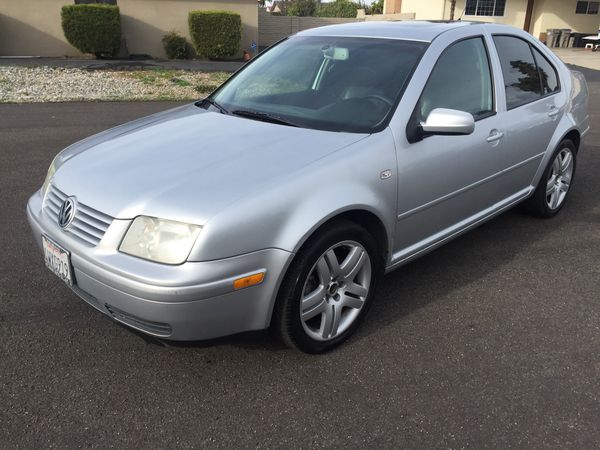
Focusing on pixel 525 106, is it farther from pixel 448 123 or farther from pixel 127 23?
pixel 127 23

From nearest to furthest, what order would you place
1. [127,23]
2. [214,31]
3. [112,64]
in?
[112,64]
[127,23]
[214,31]

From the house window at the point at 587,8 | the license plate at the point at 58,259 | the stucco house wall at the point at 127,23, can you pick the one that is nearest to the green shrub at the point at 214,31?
the stucco house wall at the point at 127,23

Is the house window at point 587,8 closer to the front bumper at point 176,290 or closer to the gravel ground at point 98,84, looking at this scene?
the gravel ground at point 98,84

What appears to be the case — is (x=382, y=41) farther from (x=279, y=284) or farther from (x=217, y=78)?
(x=217, y=78)

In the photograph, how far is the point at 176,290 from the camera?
2244 millimetres

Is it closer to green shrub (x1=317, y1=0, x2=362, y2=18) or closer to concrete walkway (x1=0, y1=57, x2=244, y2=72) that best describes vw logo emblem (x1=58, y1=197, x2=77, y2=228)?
concrete walkway (x1=0, y1=57, x2=244, y2=72)

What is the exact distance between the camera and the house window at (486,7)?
103ft

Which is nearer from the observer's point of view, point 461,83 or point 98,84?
point 461,83

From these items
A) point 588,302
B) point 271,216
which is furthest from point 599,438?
point 271,216

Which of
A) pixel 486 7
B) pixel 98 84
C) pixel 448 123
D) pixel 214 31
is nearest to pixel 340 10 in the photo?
pixel 486 7

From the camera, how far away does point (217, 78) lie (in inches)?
553

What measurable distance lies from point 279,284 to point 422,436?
91 centimetres

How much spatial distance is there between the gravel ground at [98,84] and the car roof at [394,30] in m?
8.07

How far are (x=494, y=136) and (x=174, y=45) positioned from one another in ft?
57.4
